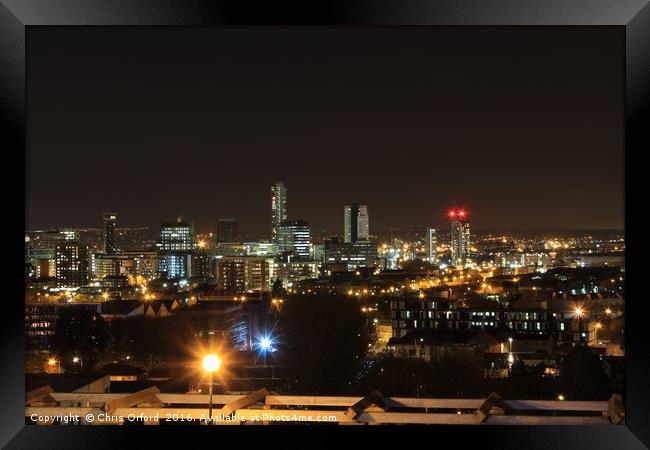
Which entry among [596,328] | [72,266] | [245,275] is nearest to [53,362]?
[72,266]

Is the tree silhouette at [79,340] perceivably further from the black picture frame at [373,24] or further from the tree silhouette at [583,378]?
the black picture frame at [373,24]

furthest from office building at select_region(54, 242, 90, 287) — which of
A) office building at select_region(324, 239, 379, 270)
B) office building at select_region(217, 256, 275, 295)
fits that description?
office building at select_region(324, 239, 379, 270)

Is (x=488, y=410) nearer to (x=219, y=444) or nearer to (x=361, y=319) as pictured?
(x=219, y=444)

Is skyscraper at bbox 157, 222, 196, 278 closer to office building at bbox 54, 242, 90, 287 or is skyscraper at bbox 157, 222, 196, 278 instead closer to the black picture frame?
office building at bbox 54, 242, 90, 287

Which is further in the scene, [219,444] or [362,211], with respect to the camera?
[362,211]

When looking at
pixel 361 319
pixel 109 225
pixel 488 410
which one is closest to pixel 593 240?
pixel 361 319

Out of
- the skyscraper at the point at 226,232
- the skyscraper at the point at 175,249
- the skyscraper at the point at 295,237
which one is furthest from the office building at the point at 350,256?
the skyscraper at the point at 226,232
